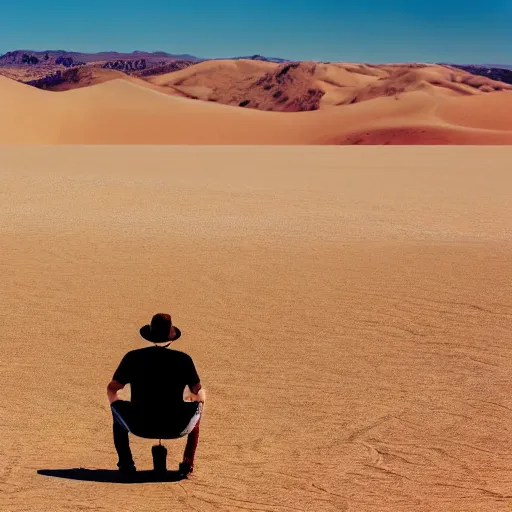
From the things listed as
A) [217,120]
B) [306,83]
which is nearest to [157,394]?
[217,120]

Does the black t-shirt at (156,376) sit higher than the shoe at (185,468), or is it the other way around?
the black t-shirt at (156,376)

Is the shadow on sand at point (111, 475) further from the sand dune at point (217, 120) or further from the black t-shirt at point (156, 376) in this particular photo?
the sand dune at point (217, 120)

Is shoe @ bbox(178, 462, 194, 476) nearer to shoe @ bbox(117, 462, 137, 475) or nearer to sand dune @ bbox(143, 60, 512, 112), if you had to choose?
shoe @ bbox(117, 462, 137, 475)

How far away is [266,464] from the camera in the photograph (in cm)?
605

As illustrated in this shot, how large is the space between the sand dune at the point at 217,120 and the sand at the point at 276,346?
42433 millimetres

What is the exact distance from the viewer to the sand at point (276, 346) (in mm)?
5719

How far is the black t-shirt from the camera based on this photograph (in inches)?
217

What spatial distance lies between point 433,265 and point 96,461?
8.43 m

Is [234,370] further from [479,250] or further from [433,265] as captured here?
[479,250]

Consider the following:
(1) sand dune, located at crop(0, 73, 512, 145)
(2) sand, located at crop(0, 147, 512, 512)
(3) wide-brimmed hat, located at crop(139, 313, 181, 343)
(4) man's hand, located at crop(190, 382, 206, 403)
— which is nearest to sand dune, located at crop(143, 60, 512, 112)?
(1) sand dune, located at crop(0, 73, 512, 145)

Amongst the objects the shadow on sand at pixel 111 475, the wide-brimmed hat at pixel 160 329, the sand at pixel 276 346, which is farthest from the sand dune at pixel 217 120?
the wide-brimmed hat at pixel 160 329

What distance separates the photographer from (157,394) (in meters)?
5.57

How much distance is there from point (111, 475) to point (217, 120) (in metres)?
68.1

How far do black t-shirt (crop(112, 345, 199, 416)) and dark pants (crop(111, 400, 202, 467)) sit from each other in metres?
0.08
